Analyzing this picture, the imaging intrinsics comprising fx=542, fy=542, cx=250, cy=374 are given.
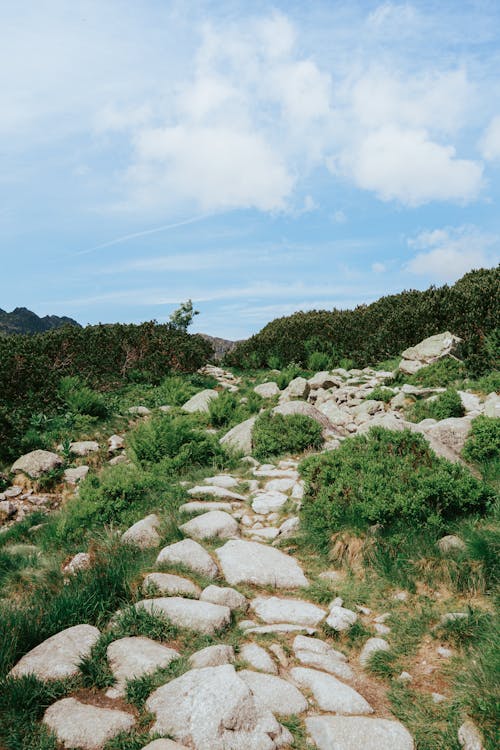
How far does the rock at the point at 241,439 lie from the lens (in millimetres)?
8859

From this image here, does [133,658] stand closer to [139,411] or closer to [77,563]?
[77,563]

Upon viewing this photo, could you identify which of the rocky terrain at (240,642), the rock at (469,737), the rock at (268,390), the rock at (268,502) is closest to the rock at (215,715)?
the rocky terrain at (240,642)

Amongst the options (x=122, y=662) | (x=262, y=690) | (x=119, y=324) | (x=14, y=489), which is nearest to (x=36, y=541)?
(x=14, y=489)

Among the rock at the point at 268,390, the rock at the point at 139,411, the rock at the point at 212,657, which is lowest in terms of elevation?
the rock at the point at 212,657

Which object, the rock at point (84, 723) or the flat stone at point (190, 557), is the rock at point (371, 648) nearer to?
the flat stone at point (190, 557)

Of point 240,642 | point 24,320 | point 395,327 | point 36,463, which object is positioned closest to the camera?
point 240,642

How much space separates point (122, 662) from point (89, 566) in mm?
1580

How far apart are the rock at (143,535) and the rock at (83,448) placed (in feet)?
17.0

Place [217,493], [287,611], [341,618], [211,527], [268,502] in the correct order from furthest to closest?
1. [217,493]
2. [268,502]
3. [211,527]
4. [287,611]
5. [341,618]

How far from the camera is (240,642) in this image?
13.5ft

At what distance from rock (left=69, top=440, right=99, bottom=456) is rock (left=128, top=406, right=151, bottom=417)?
2.14 metres

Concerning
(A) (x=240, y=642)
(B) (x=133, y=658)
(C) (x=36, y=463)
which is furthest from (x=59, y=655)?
(C) (x=36, y=463)

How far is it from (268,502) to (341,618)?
7.97 feet

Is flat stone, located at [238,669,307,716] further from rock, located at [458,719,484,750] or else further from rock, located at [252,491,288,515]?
rock, located at [252,491,288,515]
